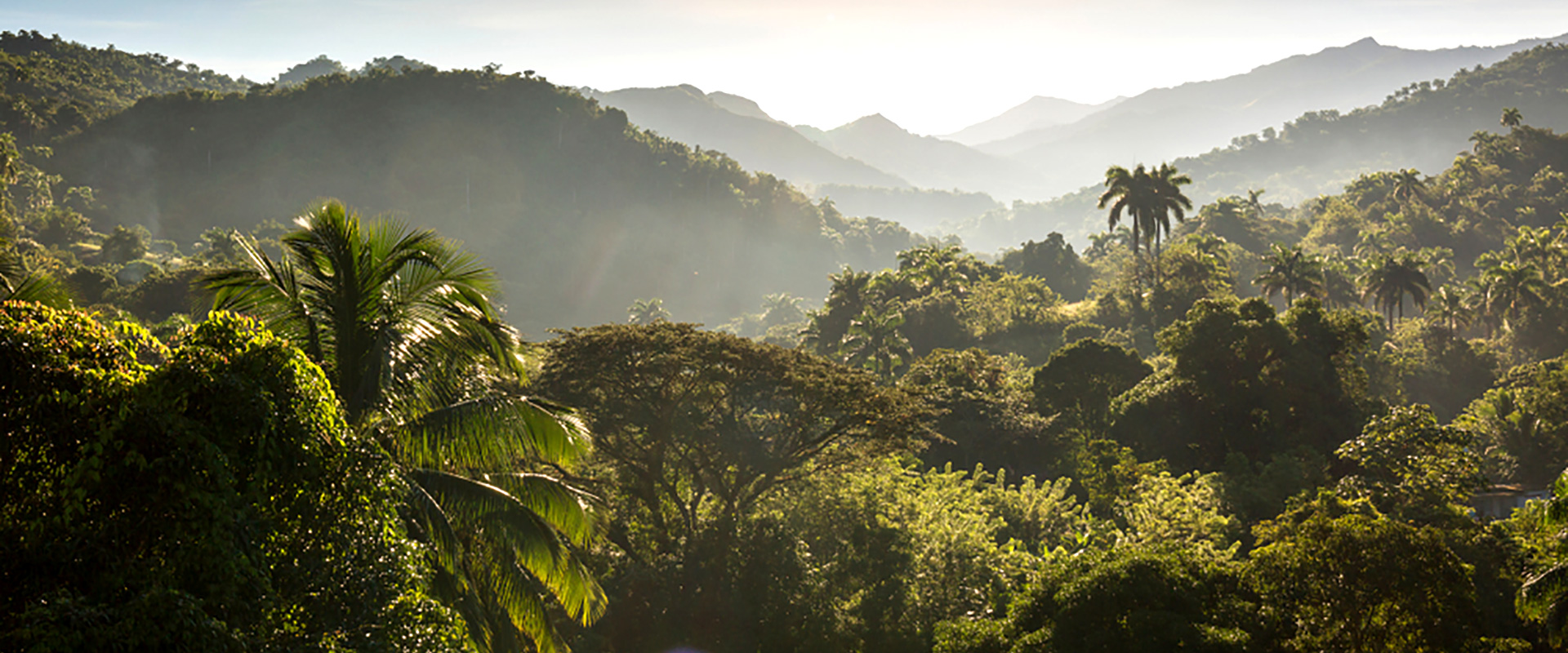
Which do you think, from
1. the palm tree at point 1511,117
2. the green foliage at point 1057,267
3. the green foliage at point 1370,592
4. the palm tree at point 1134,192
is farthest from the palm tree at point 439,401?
the palm tree at point 1511,117

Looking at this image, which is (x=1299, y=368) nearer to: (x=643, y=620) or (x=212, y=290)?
(x=643, y=620)

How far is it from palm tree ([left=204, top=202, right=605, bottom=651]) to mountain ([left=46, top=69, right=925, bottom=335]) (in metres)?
103

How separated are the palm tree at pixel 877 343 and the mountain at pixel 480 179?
75.6 m

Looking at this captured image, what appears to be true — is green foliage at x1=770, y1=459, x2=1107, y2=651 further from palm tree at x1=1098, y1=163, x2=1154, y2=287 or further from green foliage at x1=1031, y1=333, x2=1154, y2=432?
palm tree at x1=1098, y1=163, x2=1154, y2=287

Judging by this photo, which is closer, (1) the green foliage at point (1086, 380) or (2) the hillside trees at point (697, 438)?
(2) the hillside trees at point (697, 438)

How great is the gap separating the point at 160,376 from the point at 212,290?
3.48m

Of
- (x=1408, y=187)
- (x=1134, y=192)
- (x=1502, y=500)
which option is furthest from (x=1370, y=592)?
(x=1408, y=187)

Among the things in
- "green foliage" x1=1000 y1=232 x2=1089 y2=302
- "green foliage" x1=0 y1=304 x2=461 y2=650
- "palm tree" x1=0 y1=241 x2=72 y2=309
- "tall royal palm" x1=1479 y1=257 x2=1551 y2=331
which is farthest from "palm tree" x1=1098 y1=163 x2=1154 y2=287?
"palm tree" x1=0 y1=241 x2=72 y2=309

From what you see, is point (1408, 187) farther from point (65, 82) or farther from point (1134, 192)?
point (65, 82)

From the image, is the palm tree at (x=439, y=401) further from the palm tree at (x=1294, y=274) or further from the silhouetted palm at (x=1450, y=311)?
the silhouetted palm at (x=1450, y=311)

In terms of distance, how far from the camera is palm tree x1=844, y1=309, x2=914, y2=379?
137 ft

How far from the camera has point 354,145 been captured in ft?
393

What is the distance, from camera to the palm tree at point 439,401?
7766mm

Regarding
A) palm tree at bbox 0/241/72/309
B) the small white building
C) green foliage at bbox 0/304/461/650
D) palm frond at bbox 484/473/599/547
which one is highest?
palm tree at bbox 0/241/72/309
